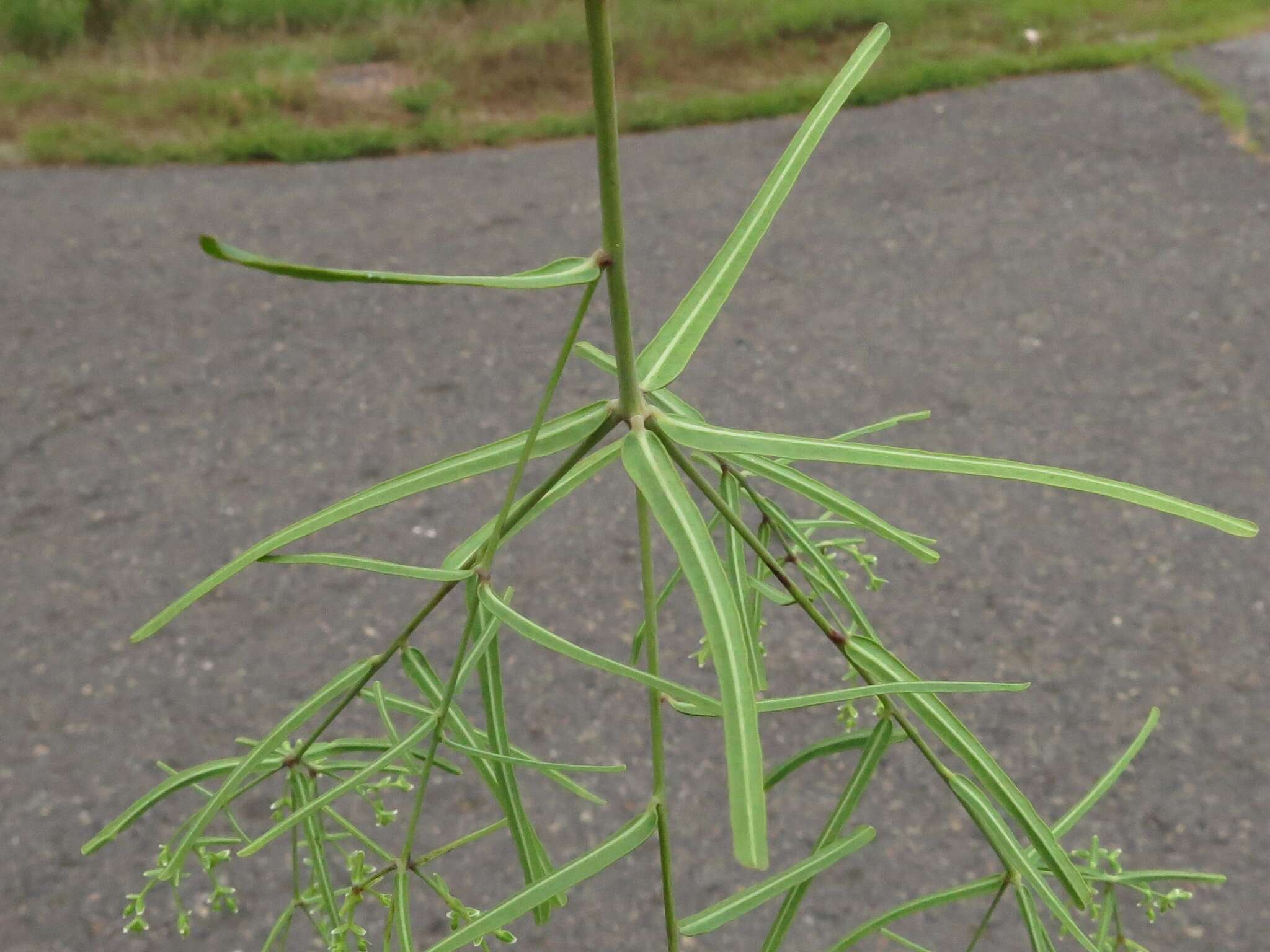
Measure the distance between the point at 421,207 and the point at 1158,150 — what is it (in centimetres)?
111

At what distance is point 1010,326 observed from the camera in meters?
1.48

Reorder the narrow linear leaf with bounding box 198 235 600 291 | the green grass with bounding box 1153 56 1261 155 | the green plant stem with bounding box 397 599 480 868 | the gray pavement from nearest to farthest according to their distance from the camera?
the narrow linear leaf with bounding box 198 235 600 291 → the green plant stem with bounding box 397 599 480 868 → the gray pavement → the green grass with bounding box 1153 56 1261 155

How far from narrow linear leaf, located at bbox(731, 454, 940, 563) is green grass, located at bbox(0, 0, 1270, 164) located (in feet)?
5.45

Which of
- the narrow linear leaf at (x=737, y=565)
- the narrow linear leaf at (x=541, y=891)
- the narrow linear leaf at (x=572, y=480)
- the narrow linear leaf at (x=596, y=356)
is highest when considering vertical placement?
the narrow linear leaf at (x=596, y=356)

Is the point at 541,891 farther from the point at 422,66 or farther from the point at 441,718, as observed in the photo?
the point at 422,66

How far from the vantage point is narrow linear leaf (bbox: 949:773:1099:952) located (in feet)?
0.96

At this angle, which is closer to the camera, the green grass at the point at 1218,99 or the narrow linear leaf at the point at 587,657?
the narrow linear leaf at the point at 587,657

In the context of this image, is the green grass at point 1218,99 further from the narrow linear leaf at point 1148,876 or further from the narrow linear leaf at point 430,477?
the narrow linear leaf at point 430,477

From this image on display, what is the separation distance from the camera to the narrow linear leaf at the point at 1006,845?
29cm

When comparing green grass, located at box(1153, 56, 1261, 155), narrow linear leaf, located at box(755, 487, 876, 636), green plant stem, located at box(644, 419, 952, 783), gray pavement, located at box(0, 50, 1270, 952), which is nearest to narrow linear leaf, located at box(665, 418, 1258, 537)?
green plant stem, located at box(644, 419, 952, 783)

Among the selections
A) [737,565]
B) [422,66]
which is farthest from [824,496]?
[422,66]

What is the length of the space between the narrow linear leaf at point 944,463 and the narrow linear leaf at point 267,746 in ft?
0.39

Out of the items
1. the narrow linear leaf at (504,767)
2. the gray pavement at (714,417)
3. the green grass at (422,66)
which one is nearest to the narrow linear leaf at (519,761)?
the narrow linear leaf at (504,767)

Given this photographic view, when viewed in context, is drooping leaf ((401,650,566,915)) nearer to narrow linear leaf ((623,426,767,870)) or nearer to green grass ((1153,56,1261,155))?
narrow linear leaf ((623,426,767,870))
